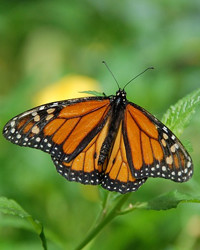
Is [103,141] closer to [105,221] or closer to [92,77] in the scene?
[105,221]

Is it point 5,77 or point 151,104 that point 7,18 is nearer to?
point 5,77

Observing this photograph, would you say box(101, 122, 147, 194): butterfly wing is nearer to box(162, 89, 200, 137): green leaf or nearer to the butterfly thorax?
the butterfly thorax

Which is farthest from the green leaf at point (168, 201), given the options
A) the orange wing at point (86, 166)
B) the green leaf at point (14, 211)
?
the green leaf at point (14, 211)

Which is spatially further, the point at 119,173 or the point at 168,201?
the point at 119,173

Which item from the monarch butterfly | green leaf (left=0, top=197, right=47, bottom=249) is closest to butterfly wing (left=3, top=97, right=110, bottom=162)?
the monarch butterfly

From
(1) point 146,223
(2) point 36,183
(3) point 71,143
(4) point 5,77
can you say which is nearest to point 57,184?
(2) point 36,183

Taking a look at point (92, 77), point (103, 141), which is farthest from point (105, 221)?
point (92, 77)
